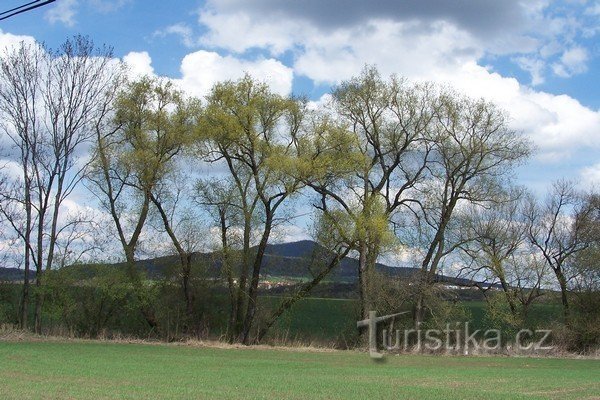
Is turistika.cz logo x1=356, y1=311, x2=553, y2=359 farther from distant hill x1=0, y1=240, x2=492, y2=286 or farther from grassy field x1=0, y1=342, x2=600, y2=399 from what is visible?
grassy field x1=0, y1=342, x2=600, y2=399

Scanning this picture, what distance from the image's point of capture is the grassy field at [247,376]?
15.5 metres

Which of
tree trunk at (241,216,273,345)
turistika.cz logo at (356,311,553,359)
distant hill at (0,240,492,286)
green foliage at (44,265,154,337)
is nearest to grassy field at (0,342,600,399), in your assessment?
turistika.cz logo at (356,311,553,359)

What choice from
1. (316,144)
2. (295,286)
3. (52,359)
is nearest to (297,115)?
(316,144)

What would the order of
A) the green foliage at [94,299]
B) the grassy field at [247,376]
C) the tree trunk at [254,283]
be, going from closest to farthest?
the grassy field at [247,376] < the green foliage at [94,299] < the tree trunk at [254,283]

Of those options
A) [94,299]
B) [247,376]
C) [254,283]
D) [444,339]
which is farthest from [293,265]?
[247,376]

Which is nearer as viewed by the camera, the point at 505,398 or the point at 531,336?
the point at 505,398

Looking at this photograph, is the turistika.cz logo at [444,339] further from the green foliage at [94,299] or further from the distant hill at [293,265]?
the green foliage at [94,299]

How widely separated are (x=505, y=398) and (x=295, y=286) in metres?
26.0

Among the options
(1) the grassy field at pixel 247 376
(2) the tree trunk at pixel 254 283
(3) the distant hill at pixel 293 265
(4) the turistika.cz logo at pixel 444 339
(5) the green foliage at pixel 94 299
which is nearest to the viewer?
(1) the grassy field at pixel 247 376

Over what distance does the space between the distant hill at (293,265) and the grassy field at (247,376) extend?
802cm

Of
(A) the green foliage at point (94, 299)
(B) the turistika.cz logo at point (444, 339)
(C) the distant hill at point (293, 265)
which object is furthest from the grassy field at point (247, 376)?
(C) the distant hill at point (293, 265)

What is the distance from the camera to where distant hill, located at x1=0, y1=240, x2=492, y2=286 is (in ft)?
132

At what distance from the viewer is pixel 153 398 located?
13930 mm

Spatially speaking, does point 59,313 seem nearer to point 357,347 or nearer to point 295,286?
point 295,286
